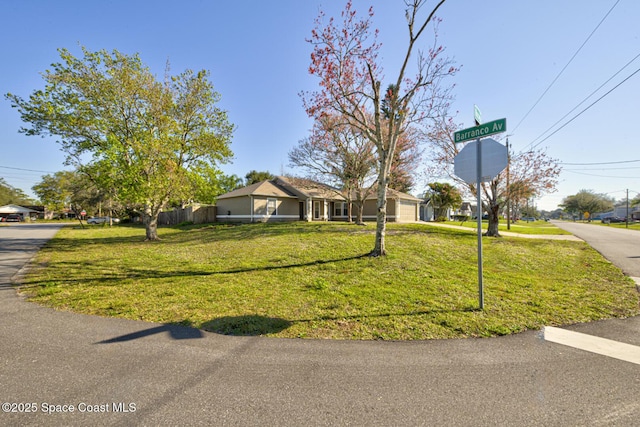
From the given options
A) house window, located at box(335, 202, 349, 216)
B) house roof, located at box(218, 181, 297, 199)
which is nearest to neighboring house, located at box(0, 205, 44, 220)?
house roof, located at box(218, 181, 297, 199)

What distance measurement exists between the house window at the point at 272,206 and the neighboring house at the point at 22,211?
200ft

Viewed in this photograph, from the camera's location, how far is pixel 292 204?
2633 cm

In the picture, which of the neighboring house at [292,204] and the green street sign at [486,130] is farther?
the neighboring house at [292,204]

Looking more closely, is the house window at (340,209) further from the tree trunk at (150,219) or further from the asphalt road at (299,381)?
the asphalt road at (299,381)

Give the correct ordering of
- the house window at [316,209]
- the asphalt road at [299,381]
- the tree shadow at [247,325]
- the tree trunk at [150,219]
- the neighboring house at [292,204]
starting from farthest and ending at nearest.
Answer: the house window at [316,209] → the neighboring house at [292,204] → the tree trunk at [150,219] → the tree shadow at [247,325] → the asphalt road at [299,381]

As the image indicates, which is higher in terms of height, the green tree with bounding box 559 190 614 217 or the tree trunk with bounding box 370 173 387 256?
the green tree with bounding box 559 190 614 217

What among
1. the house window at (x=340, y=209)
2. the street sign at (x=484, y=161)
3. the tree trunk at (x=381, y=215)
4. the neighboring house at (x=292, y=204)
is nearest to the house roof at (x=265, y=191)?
the neighboring house at (x=292, y=204)

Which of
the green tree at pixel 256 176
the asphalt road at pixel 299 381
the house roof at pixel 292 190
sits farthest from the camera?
the green tree at pixel 256 176

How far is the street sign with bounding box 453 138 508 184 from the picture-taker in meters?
4.38

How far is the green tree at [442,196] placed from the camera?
35.9 meters

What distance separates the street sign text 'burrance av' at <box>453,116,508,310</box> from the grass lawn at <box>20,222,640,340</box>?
3.69ft

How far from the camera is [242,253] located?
30.7ft

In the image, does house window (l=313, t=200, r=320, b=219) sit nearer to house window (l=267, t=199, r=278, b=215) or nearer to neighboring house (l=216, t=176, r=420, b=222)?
neighboring house (l=216, t=176, r=420, b=222)

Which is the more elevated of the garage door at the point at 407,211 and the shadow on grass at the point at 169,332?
the garage door at the point at 407,211
